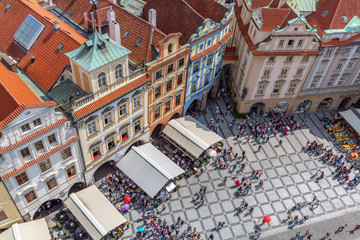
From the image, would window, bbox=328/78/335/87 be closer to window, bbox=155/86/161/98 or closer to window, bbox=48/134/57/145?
window, bbox=155/86/161/98

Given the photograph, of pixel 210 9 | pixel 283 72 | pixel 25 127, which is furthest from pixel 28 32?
pixel 283 72

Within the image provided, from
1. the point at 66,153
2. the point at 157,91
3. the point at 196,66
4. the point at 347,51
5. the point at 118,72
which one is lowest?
the point at 66,153

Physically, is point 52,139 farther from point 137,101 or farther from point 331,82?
point 331,82

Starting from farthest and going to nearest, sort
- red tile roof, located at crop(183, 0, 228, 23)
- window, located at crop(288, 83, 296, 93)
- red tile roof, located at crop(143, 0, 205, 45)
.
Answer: window, located at crop(288, 83, 296, 93), red tile roof, located at crop(183, 0, 228, 23), red tile roof, located at crop(143, 0, 205, 45)

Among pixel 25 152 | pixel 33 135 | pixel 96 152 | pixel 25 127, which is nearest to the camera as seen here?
pixel 25 127

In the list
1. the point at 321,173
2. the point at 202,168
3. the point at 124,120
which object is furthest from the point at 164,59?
the point at 321,173

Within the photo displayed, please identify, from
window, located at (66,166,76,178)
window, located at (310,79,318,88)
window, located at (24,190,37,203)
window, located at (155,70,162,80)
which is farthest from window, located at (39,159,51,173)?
window, located at (310,79,318,88)

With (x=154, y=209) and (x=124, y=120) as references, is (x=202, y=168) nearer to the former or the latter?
(x=154, y=209)
